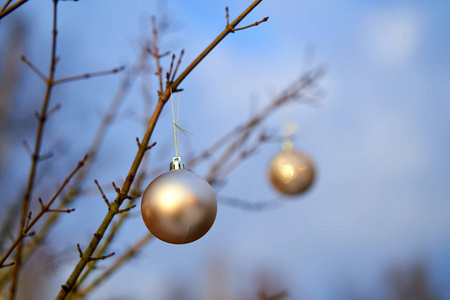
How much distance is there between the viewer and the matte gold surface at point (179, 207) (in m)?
1.04

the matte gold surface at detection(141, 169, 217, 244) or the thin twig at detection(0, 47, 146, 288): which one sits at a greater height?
the thin twig at detection(0, 47, 146, 288)

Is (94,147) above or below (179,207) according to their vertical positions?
above

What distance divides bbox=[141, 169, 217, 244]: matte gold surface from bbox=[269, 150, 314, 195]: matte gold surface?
1305 millimetres

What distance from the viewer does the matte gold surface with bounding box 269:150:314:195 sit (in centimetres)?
234

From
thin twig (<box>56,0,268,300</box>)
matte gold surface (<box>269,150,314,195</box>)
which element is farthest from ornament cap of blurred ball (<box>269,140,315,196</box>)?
thin twig (<box>56,0,268,300</box>)

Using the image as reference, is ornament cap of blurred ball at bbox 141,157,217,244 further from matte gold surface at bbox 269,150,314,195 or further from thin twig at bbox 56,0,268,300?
matte gold surface at bbox 269,150,314,195

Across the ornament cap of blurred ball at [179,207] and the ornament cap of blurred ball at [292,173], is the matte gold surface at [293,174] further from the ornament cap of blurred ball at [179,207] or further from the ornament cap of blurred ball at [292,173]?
the ornament cap of blurred ball at [179,207]

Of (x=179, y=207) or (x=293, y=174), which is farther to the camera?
(x=293, y=174)

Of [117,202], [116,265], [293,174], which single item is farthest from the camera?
[293,174]

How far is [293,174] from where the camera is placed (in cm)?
234

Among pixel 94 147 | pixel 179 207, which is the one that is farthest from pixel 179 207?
pixel 94 147

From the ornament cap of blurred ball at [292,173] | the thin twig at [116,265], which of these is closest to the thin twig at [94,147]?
the thin twig at [116,265]

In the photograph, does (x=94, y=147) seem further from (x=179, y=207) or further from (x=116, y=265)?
(x=179, y=207)

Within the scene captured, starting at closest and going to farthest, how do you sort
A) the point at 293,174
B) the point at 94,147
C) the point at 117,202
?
the point at 117,202 → the point at 94,147 → the point at 293,174
